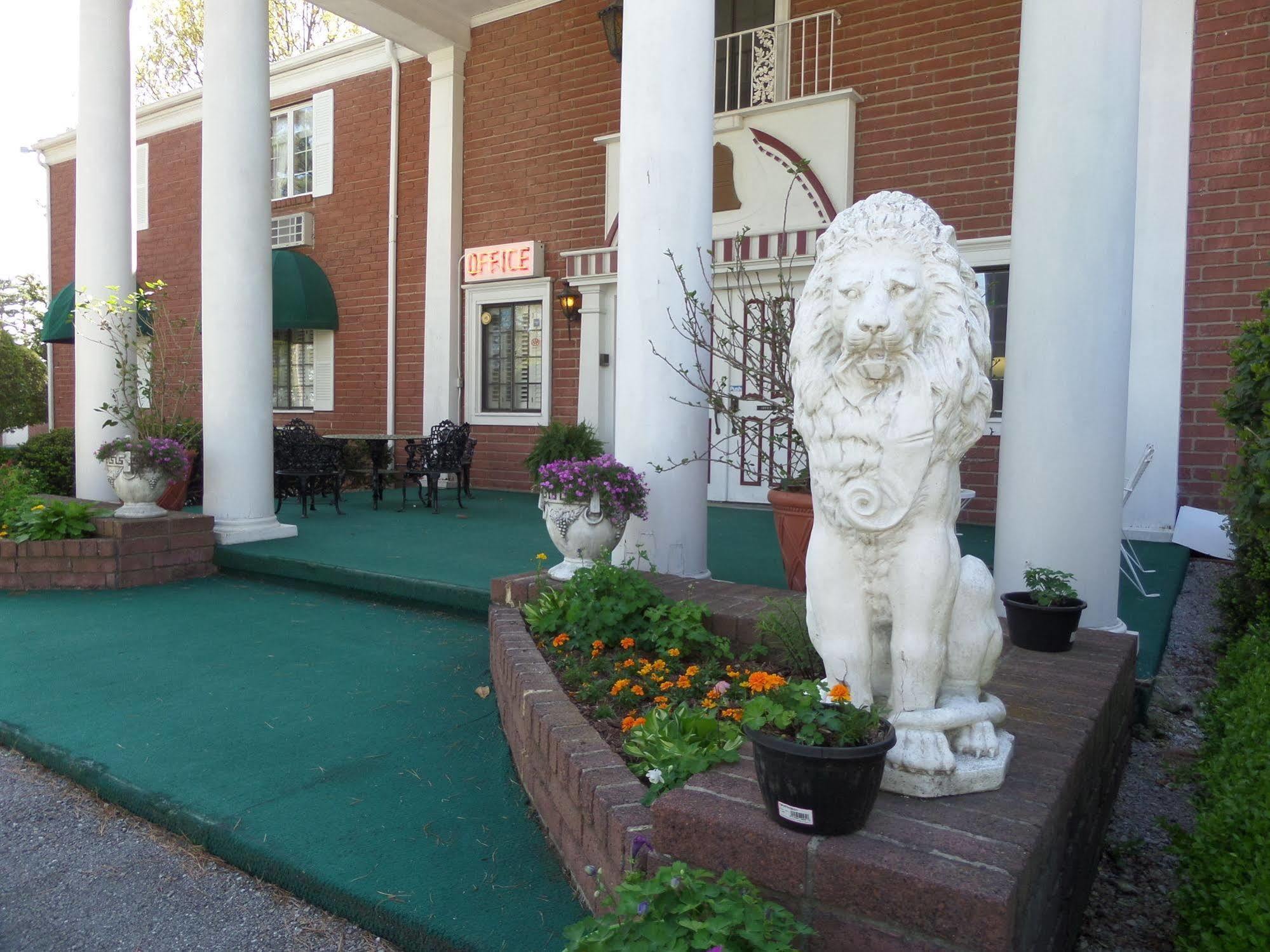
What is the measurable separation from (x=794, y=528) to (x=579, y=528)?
1.04 m

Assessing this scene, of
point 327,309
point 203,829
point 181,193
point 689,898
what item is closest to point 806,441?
point 689,898

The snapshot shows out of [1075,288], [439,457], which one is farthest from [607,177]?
[1075,288]

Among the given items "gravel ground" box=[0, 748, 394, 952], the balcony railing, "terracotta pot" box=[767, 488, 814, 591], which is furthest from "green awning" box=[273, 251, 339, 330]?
"gravel ground" box=[0, 748, 394, 952]

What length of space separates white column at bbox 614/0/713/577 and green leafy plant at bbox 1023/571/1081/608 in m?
1.74

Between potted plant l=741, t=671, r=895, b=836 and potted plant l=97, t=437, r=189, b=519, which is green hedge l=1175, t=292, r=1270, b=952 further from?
potted plant l=97, t=437, r=189, b=519

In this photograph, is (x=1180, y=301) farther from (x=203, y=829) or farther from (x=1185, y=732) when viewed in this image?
(x=203, y=829)

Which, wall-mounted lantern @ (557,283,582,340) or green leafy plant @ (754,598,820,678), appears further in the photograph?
wall-mounted lantern @ (557,283,582,340)

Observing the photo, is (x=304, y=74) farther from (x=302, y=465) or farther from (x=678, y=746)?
(x=678, y=746)

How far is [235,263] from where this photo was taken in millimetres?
6332

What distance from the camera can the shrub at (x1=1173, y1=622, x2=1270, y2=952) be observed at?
1620 mm

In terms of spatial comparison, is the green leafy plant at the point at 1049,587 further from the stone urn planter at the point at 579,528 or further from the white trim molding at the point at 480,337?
the white trim molding at the point at 480,337

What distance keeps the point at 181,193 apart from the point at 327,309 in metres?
4.24

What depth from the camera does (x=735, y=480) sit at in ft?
29.2

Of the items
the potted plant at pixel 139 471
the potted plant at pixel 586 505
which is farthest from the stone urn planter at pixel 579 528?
the potted plant at pixel 139 471
